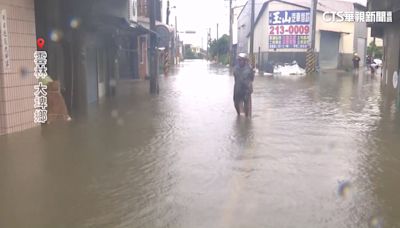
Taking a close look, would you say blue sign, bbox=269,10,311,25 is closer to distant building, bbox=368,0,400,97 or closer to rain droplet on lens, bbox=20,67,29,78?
distant building, bbox=368,0,400,97

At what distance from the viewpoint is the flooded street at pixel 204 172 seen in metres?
4.88

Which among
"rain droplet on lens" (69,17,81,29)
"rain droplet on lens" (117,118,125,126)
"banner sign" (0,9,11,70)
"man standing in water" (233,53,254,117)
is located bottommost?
"rain droplet on lens" (117,118,125,126)

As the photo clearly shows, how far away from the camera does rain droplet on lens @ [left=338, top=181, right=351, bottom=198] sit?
18.4 ft

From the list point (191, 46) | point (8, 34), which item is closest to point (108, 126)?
point (8, 34)

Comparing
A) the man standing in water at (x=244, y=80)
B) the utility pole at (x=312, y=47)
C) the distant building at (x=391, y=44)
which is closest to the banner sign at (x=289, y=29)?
the utility pole at (x=312, y=47)

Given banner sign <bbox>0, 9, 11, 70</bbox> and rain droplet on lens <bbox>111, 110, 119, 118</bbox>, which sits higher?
banner sign <bbox>0, 9, 11, 70</bbox>

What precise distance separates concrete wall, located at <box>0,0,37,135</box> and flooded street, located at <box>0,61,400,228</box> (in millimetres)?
334

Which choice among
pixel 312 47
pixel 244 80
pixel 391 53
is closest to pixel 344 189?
pixel 244 80

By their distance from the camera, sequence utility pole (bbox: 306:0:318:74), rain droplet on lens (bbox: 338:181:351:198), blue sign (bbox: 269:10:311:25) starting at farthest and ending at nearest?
1. blue sign (bbox: 269:10:311:25)
2. utility pole (bbox: 306:0:318:74)
3. rain droplet on lens (bbox: 338:181:351:198)

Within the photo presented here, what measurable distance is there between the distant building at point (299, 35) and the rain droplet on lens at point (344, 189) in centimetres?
3447

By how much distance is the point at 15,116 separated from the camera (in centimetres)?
916

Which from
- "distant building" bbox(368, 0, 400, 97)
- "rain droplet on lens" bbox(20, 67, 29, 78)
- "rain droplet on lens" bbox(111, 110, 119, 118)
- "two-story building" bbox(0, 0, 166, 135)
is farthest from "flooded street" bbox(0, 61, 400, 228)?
"distant building" bbox(368, 0, 400, 97)

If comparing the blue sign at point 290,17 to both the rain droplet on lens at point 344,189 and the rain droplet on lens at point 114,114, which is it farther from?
the rain droplet on lens at point 344,189

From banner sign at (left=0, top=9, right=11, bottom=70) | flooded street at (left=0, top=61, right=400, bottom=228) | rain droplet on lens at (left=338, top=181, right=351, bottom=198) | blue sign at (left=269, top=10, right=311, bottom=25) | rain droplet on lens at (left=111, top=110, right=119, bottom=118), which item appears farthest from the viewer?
blue sign at (left=269, top=10, right=311, bottom=25)
